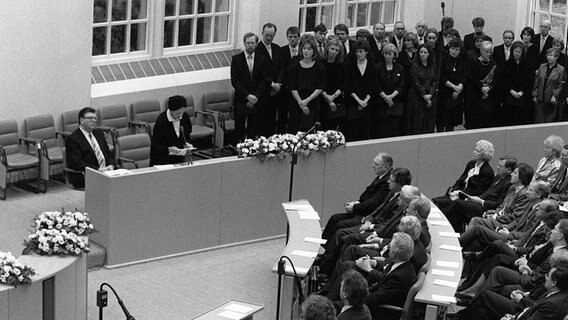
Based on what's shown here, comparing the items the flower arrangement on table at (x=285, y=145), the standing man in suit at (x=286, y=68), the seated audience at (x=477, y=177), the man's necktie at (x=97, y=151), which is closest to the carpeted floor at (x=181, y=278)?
the man's necktie at (x=97, y=151)

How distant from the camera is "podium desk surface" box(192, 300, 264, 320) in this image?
876 cm

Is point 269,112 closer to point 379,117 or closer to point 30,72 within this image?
point 379,117

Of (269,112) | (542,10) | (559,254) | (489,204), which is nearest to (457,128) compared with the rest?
(542,10)

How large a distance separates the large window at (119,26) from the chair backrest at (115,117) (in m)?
1.09

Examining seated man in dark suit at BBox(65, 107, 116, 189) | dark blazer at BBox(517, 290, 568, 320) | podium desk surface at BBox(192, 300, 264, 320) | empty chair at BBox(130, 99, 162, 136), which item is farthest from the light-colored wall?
dark blazer at BBox(517, 290, 568, 320)

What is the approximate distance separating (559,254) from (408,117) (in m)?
6.73

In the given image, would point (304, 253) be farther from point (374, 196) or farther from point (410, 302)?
point (374, 196)

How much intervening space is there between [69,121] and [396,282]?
6.23m

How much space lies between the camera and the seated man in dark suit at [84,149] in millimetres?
12734

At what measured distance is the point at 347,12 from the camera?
1872 centimetres

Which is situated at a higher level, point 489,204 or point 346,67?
point 346,67

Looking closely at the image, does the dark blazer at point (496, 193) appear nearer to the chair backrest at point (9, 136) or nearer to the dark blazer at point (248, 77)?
the dark blazer at point (248, 77)

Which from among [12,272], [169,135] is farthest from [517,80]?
[12,272]

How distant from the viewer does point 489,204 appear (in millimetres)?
12695
